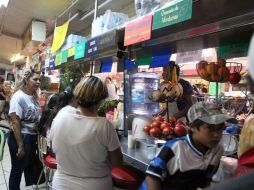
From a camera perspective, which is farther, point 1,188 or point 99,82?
point 1,188

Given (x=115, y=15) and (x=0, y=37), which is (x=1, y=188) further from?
(x=0, y=37)

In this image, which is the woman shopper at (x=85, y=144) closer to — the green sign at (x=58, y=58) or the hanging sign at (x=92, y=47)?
the hanging sign at (x=92, y=47)

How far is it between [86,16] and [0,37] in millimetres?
6692

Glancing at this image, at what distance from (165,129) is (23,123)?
197cm

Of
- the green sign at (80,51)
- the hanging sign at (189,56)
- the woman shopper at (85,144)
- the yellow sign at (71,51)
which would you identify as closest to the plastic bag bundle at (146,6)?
the hanging sign at (189,56)

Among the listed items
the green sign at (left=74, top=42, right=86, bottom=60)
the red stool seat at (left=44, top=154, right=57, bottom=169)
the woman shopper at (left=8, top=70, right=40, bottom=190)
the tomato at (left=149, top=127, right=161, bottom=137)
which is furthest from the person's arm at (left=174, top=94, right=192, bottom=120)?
the woman shopper at (left=8, top=70, right=40, bottom=190)

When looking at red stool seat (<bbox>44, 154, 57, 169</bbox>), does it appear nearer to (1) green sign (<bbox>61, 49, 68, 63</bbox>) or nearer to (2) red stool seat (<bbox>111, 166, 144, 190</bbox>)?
(2) red stool seat (<bbox>111, 166, 144, 190</bbox>)

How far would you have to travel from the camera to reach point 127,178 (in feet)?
6.98

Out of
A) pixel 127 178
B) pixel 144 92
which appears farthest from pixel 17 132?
pixel 127 178

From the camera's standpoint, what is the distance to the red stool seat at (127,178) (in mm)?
2111

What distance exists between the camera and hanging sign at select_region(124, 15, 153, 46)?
2.01m

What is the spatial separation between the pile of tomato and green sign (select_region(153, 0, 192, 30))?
0.68m

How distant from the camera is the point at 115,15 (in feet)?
9.68

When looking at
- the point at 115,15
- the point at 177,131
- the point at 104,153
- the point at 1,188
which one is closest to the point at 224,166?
the point at 177,131
